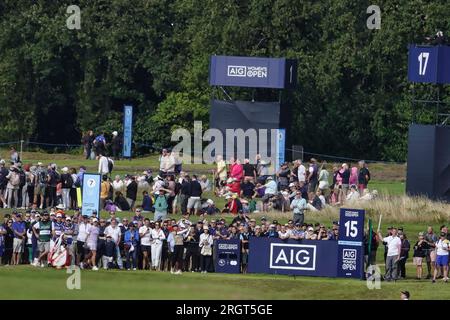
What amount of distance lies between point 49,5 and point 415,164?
2651 cm

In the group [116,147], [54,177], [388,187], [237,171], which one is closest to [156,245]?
[54,177]

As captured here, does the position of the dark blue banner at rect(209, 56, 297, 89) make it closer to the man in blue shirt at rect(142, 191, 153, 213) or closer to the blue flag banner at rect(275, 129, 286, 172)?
the blue flag banner at rect(275, 129, 286, 172)

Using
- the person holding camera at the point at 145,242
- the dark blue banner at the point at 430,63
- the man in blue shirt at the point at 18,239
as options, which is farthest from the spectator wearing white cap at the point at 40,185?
the dark blue banner at the point at 430,63

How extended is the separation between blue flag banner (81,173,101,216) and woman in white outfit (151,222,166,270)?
7.59ft

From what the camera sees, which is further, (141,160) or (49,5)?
(49,5)

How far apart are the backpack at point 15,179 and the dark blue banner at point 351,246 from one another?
1083 cm

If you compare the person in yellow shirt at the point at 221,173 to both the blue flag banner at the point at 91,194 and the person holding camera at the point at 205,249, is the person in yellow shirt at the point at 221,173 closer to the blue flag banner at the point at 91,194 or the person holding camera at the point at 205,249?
the blue flag banner at the point at 91,194

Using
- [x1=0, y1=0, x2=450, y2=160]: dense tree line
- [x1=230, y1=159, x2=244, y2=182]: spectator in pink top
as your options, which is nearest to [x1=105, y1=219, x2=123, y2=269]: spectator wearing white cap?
[x1=230, y1=159, x2=244, y2=182]: spectator in pink top

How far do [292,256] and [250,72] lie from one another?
16.7m

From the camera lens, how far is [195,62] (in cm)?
7050

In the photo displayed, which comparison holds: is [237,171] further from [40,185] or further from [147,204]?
[40,185]
